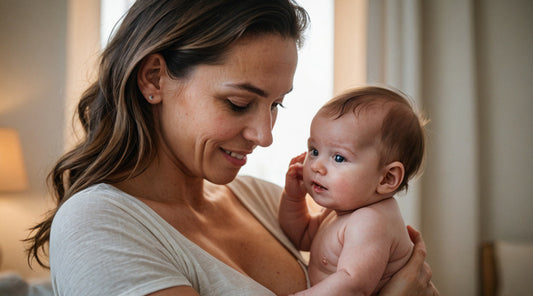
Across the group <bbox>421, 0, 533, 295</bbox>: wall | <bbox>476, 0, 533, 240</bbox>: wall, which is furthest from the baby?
<bbox>476, 0, 533, 240</bbox>: wall

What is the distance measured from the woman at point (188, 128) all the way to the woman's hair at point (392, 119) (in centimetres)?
18

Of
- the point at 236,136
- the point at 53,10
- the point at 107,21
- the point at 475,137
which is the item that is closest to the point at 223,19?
the point at 236,136

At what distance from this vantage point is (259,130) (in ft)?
3.65

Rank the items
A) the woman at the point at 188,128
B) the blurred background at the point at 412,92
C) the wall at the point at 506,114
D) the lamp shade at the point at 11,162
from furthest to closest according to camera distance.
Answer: the wall at the point at 506,114, the blurred background at the point at 412,92, the lamp shade at the point at 11,162, the woman at the point at 188,128

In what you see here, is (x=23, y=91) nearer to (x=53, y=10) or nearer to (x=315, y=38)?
(x=53, y=10)

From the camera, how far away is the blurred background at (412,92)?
2861 mm

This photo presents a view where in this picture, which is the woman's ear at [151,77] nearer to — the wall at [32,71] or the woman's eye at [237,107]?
the woman's eye at [237,107]

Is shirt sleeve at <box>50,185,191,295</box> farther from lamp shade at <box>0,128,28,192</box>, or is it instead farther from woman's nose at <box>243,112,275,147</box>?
lamp shade at <box>0,128,28,192</box>

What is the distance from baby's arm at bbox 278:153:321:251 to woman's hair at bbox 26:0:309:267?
1.35 ft

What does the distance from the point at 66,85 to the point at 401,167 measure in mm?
2350

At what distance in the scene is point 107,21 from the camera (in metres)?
2.86

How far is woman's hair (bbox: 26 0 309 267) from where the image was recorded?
106 cm

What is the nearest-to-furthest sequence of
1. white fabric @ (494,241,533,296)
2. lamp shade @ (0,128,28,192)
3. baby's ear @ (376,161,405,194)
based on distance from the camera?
baby's ear @ (376,161,405,194), lamp shade @ (0,128,28,192), white fabric @ (494,241,533,296)

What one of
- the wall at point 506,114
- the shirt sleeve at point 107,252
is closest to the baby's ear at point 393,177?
the shirt sleeve at point 107,252
